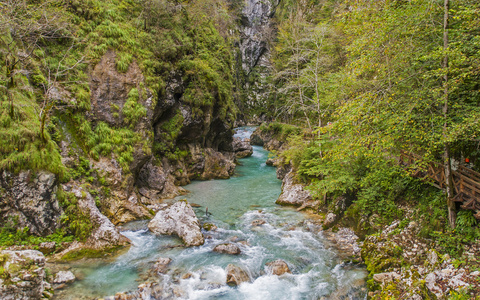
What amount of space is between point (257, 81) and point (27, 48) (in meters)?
46.1

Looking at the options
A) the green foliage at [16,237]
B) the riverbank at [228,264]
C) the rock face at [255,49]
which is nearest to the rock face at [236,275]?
the riverbank at [228,264]

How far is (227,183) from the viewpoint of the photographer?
65.1 ft

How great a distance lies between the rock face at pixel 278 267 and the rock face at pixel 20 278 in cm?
633

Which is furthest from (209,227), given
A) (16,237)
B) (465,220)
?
(465,220)

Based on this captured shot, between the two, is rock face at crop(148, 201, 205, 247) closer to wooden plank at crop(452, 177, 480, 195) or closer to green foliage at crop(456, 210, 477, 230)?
green foliage at crop(456, 210, 477, 230)

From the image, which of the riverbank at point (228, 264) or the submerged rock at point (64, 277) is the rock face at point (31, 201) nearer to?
the riverbank at point (228, 264)

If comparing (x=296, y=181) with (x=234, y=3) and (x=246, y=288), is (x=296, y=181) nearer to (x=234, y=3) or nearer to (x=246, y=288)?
(x=246, y=288)

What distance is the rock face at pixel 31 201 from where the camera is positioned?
8289mm

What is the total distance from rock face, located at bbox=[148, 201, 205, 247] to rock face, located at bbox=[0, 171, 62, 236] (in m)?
3.65

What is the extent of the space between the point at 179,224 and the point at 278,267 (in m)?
4.60

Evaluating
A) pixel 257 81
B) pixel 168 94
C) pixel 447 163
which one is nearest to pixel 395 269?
pixel 447 163

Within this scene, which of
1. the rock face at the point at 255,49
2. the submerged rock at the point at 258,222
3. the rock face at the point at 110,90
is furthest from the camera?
the rock face at the point at 255,49

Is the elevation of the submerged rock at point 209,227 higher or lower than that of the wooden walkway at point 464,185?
lower

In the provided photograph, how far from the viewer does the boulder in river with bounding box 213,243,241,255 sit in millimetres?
9391
